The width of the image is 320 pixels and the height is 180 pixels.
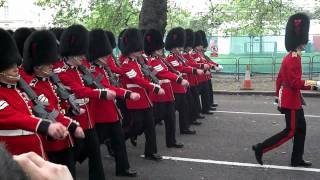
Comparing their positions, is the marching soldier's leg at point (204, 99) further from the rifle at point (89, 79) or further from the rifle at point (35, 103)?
the rifle at point (35, 103)

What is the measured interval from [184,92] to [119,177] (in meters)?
2.70

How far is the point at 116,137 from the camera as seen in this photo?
5.46 metres

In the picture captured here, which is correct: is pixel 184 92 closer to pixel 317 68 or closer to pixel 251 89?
pixel 251 89

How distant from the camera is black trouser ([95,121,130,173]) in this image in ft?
17.8

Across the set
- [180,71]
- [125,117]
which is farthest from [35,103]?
[180,71]

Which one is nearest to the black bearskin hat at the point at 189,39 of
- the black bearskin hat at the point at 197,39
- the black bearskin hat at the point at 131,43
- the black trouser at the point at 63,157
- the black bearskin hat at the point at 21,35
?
the black bearskin hat at the point at 197,39

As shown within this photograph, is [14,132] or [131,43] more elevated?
[131,43]

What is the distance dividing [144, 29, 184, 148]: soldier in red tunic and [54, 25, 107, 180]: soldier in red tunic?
6.39ft

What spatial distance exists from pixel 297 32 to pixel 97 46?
8.41ft

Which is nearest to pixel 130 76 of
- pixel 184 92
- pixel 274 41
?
pixel 184 92

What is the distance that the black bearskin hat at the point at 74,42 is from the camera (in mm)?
4986

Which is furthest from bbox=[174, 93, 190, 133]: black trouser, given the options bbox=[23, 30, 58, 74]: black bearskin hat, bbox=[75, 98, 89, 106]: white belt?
bbox=[23, 30, 58, 74]: black bearskin hat

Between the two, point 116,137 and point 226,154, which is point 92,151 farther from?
point 226,154

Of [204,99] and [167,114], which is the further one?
[204,99]
